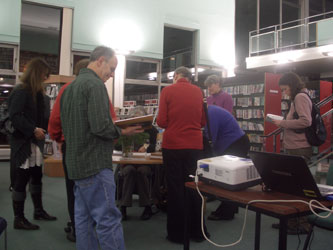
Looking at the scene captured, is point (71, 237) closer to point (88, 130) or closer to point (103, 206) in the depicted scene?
point (103, 206)

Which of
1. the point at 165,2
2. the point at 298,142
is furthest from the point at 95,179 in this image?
the point at 165,2

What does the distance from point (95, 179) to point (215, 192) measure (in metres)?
0.65

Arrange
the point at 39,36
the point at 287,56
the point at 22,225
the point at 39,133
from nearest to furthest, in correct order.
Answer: the point at 39,133 < the point at 22,225 < the point at 287,56 < the point at 39,36

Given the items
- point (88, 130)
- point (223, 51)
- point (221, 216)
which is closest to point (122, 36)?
point (223, 51)

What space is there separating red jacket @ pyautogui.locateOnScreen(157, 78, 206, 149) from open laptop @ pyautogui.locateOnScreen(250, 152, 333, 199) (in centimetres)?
107

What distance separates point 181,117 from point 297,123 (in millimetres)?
1093

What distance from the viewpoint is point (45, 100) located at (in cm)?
316

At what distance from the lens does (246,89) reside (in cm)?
873

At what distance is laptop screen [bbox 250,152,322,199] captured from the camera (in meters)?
1.50

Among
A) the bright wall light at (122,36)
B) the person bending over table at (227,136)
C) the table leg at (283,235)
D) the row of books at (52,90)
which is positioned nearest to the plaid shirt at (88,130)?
the table leg at (283,235)

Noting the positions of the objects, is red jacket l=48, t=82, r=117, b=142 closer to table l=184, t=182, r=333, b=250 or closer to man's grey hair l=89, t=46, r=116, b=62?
man's grey hair l=89, t=46, r=116, b=62

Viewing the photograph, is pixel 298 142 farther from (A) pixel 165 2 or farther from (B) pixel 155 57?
(A) pixel 165 2

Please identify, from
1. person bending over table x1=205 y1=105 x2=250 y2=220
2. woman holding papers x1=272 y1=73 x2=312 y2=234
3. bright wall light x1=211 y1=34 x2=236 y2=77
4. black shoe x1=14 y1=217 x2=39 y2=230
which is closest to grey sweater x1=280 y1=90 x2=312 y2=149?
woman holding papers x1=272 y1=73 x2=312 y2=234

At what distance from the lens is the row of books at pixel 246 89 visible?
846 cm
